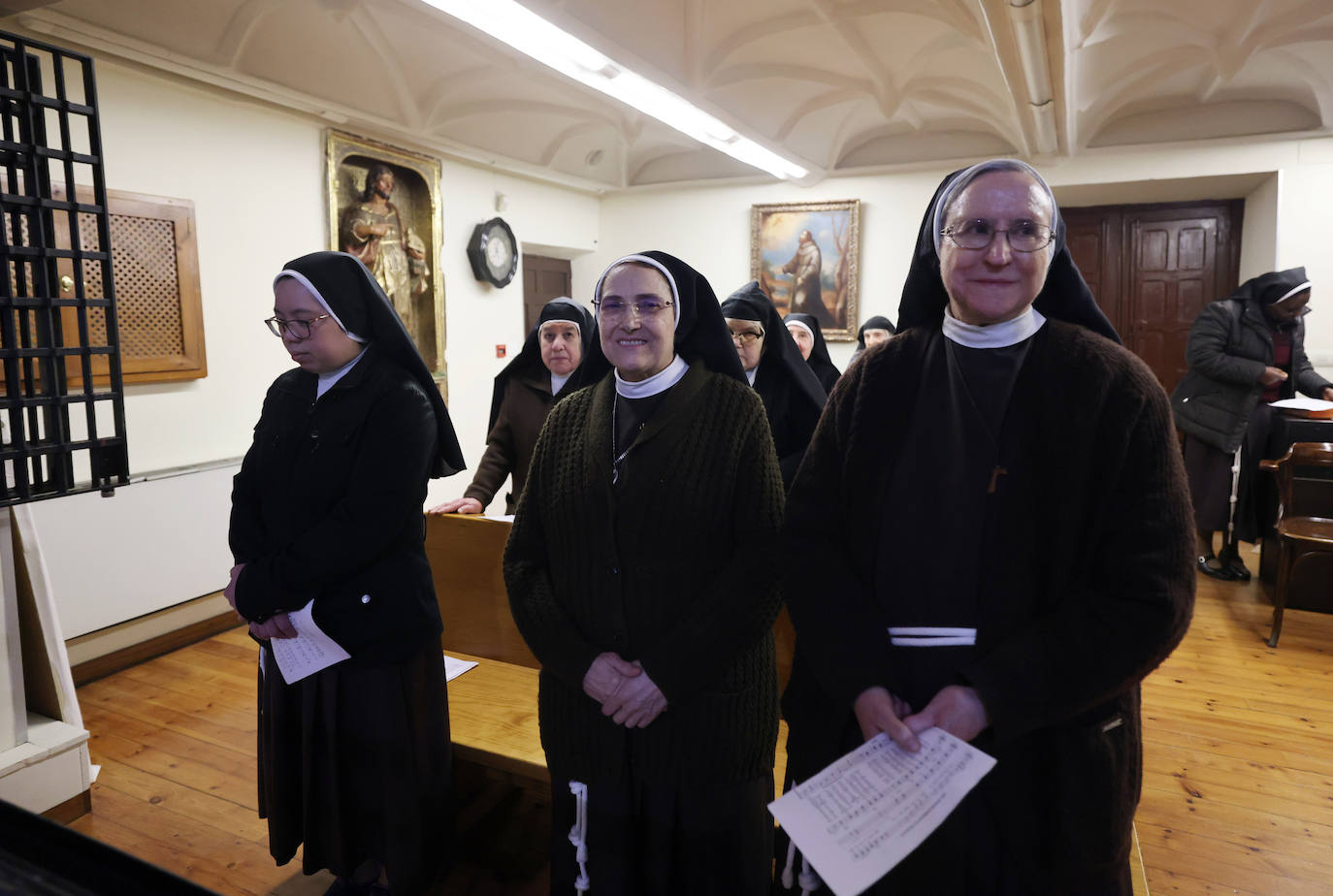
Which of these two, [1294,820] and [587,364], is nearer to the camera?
[587,364]

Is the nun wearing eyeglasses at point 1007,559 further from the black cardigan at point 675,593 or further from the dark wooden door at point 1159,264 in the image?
the dark wooden door at point 1159,264

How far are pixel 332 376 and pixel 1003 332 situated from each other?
1.77 meters

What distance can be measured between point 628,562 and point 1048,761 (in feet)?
2.88

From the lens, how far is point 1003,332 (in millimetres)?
1411

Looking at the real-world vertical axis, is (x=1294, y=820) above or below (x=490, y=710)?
below

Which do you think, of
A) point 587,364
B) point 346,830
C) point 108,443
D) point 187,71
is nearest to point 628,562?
point 587,364

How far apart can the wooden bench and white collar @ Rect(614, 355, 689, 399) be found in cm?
109

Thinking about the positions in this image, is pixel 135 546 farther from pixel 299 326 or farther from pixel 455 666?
pixel 299 326

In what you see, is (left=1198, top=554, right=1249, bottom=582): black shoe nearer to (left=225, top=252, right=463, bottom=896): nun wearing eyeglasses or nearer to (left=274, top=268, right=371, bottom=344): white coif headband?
(left=225, top=252, right=463, bottom=896): nun wearing eyeglasses

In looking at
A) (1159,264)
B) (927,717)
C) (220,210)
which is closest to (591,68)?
(220,210)

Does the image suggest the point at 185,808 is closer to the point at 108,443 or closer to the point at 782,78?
the point at 108,443

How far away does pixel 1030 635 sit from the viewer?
51.1 inches

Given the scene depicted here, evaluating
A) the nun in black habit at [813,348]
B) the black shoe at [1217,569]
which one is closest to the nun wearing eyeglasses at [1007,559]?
the nun in black habit at [813,348]

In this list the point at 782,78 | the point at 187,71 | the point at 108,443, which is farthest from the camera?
the point at 782,78
